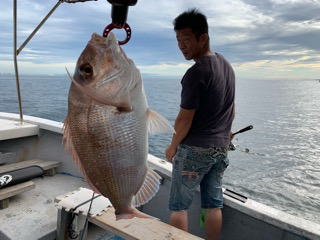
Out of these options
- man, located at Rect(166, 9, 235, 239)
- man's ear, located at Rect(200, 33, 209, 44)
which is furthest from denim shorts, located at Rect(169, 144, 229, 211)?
man's ear, located at Rect(200, 33, 209, 44)

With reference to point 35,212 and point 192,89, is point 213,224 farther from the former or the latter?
point 35,212

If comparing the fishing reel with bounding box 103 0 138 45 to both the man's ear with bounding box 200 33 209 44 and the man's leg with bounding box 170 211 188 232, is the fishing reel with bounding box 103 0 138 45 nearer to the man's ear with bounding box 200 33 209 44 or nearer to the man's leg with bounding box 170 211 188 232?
the man's ear with bounding box 200 33 209 44

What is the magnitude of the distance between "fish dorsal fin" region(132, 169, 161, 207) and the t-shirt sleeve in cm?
102

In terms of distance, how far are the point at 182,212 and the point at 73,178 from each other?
256cm

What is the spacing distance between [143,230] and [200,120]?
42.4 inches

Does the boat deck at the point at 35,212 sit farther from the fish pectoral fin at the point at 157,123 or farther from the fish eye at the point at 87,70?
the fish eye at the point at 87,70

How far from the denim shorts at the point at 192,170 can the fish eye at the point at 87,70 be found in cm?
152

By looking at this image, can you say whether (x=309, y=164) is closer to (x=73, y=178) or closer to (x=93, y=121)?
(x=73, y=178)

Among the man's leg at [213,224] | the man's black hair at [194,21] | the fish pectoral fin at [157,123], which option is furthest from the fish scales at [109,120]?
the man's leg at [213,224]

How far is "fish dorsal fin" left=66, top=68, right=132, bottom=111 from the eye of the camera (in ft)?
3.88

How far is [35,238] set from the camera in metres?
2.95

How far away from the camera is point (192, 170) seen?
255 centimetres

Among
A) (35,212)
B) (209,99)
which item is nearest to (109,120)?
(209,99)

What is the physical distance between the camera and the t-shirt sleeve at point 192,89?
2324 millimetres
